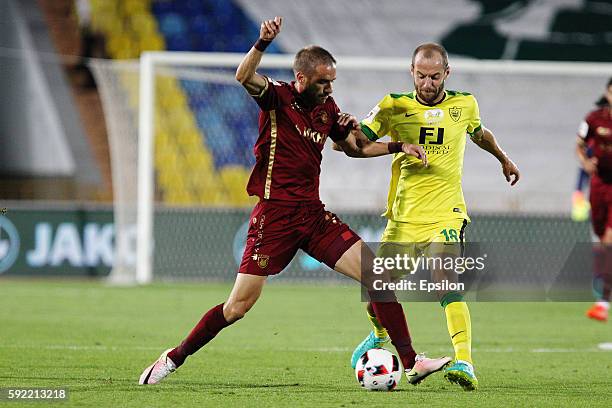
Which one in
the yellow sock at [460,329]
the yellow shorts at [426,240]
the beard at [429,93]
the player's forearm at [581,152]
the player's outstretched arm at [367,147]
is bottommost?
the yellow sock at [460,329]

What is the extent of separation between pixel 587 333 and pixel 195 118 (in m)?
7.81

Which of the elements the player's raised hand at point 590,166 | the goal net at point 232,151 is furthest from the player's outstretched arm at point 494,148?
the goal net at point 232,151

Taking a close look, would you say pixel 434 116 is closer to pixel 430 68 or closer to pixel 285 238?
pixel 430 68

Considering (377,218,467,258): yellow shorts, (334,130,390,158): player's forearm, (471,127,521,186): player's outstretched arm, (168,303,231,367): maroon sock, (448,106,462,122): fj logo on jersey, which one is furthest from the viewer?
(471,127,521,186): player's outstretched arm

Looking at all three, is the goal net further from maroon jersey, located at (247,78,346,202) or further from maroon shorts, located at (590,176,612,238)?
maroon jersey, located at (247,78,346,202)

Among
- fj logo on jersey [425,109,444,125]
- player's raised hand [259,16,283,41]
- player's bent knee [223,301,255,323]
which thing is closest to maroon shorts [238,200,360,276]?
player's bent knee [223,301,255,323]

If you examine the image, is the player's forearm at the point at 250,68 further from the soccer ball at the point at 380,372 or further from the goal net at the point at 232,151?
the goal net at the point at 232,151

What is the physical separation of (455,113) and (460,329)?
128 cm

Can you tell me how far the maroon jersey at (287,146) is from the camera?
605 cm

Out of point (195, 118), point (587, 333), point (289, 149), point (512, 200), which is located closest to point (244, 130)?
point (195, 118)

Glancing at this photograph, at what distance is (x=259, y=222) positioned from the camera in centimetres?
609

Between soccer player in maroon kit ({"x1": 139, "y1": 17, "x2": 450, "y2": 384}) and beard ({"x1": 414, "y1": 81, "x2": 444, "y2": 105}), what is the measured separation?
A: 1.29 ft

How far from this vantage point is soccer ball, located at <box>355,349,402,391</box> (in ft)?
19.6

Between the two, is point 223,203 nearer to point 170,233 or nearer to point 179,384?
point 170,233
